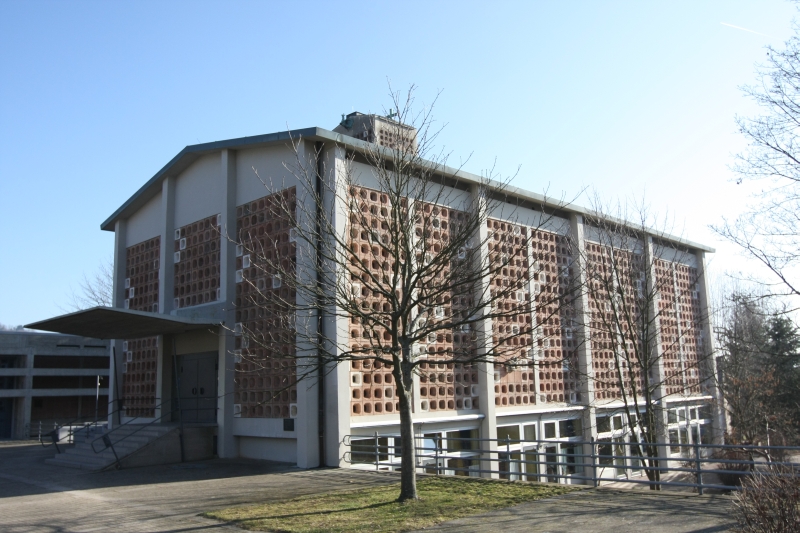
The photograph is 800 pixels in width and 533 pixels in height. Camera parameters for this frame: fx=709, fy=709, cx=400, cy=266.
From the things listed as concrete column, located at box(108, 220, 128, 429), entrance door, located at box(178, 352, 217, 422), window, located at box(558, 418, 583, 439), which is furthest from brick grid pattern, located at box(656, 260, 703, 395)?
concrete column, located at box(108, 220, 128, 429)

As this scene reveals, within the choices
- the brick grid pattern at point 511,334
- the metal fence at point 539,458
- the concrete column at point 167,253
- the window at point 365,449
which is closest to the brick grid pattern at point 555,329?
the brick grid pattern at point 511,334

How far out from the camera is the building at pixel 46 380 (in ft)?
117

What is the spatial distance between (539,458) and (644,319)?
633cm

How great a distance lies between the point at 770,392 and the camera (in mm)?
23734

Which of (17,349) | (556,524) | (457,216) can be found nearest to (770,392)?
(457,216)

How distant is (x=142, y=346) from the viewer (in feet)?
73.7

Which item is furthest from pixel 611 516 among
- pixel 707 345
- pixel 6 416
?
pixel 6 416

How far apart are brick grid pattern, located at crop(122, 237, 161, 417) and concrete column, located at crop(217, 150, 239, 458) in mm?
4131

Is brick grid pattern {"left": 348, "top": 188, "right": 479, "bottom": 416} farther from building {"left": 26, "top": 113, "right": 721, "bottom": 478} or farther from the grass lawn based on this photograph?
the grass lawn

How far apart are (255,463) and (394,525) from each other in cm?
835

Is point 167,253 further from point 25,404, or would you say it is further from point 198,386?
point 25,404

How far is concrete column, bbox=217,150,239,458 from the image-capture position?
1825cm

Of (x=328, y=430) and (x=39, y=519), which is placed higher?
(x=328, y=430)

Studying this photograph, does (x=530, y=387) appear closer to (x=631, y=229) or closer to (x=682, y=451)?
(x=631, y=229)
